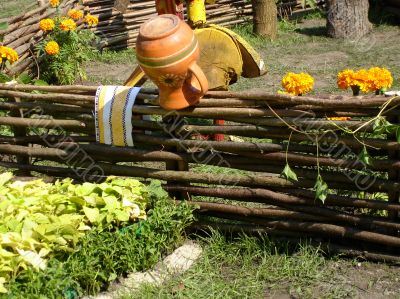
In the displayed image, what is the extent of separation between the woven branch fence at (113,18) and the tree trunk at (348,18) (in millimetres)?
1765

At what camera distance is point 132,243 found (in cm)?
328

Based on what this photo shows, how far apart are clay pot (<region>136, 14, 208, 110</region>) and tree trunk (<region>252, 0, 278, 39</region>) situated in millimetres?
6333

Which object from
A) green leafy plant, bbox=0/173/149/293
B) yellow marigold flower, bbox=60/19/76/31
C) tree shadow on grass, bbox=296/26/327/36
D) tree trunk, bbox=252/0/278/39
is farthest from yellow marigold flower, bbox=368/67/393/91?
tree shadow on grass, bbox=296/26/327/36

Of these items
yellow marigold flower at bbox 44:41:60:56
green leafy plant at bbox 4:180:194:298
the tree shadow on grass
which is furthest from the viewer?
the tree shadow on grass

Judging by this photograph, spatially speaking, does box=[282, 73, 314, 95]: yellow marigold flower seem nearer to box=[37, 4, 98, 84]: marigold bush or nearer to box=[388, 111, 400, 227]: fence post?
box=[388, 111, 400, 227]: fence post

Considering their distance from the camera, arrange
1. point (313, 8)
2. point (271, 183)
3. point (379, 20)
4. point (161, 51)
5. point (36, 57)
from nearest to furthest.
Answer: point (161, 51), point (271, 183), point (36, 57), point (379, 20), point (313, 8)

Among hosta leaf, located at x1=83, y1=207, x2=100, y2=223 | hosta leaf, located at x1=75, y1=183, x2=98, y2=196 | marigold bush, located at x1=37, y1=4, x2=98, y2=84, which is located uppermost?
hosta leaf, located at x1=75, y1=183, x2=98, y2=196

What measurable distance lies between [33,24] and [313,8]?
5.21 meters

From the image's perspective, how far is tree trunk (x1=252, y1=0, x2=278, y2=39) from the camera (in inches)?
375

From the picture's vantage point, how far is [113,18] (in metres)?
10.1

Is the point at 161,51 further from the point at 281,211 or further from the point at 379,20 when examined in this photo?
the point at 379,20

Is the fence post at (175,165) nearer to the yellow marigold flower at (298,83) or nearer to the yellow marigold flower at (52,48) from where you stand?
the yellow marigold flower at (298,83)

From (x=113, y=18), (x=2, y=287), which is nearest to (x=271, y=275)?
(x=2, y=287)

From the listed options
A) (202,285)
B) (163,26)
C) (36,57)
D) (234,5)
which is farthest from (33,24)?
(202,285)
